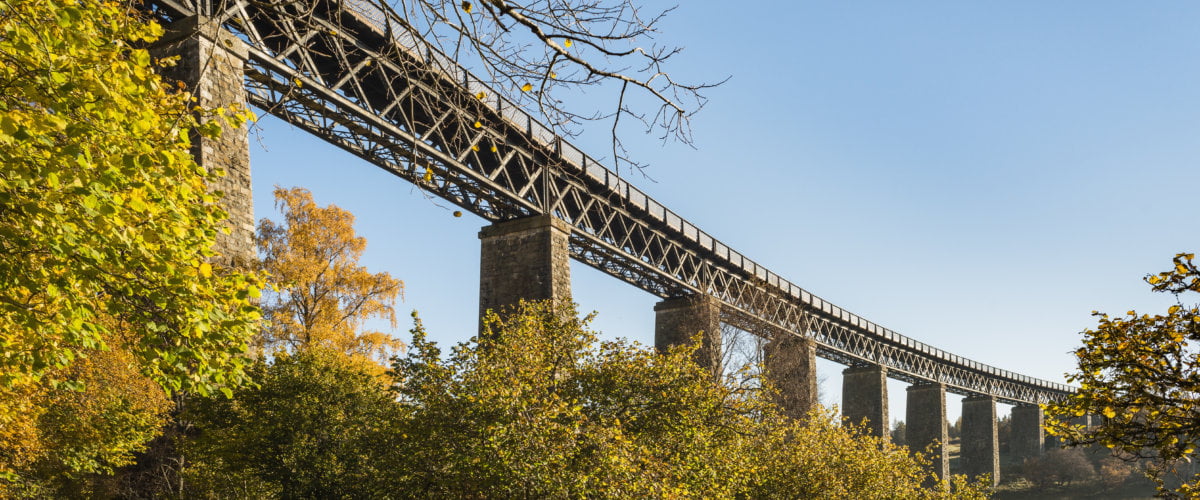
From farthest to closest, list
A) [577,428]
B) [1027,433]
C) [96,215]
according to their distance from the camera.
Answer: [1027,433], [577,428], [96,215]

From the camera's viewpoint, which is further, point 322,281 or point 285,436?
point 322,281

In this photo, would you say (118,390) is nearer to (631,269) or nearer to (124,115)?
(124,115)

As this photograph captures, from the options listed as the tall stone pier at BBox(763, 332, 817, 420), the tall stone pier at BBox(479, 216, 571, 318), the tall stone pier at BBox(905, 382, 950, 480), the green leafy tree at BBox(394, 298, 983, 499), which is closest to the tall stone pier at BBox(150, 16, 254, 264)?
the green leafy tree at BBox(394, 298, 983, 499)

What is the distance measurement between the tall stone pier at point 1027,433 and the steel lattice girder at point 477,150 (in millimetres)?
36404

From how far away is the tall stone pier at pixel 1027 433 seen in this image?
253 feet

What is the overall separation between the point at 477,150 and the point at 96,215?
7001 mm

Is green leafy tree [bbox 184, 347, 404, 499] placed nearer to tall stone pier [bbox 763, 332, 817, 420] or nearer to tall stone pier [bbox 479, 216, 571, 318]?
tall stone pier [bbox 479, 216, 571, 318]

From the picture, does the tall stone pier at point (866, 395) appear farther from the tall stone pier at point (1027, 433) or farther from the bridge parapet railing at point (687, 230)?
the tall stone pier at point (1027, 433)

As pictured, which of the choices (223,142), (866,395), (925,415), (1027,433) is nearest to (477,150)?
(223,142)

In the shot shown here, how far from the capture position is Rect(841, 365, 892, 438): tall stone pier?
48156mm

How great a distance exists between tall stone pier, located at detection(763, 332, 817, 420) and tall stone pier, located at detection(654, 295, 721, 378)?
244 cm

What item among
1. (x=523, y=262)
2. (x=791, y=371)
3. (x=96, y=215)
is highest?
(x=523, y=262)

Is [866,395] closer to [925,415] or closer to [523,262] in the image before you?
[925,415]

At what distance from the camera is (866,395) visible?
4984cm
